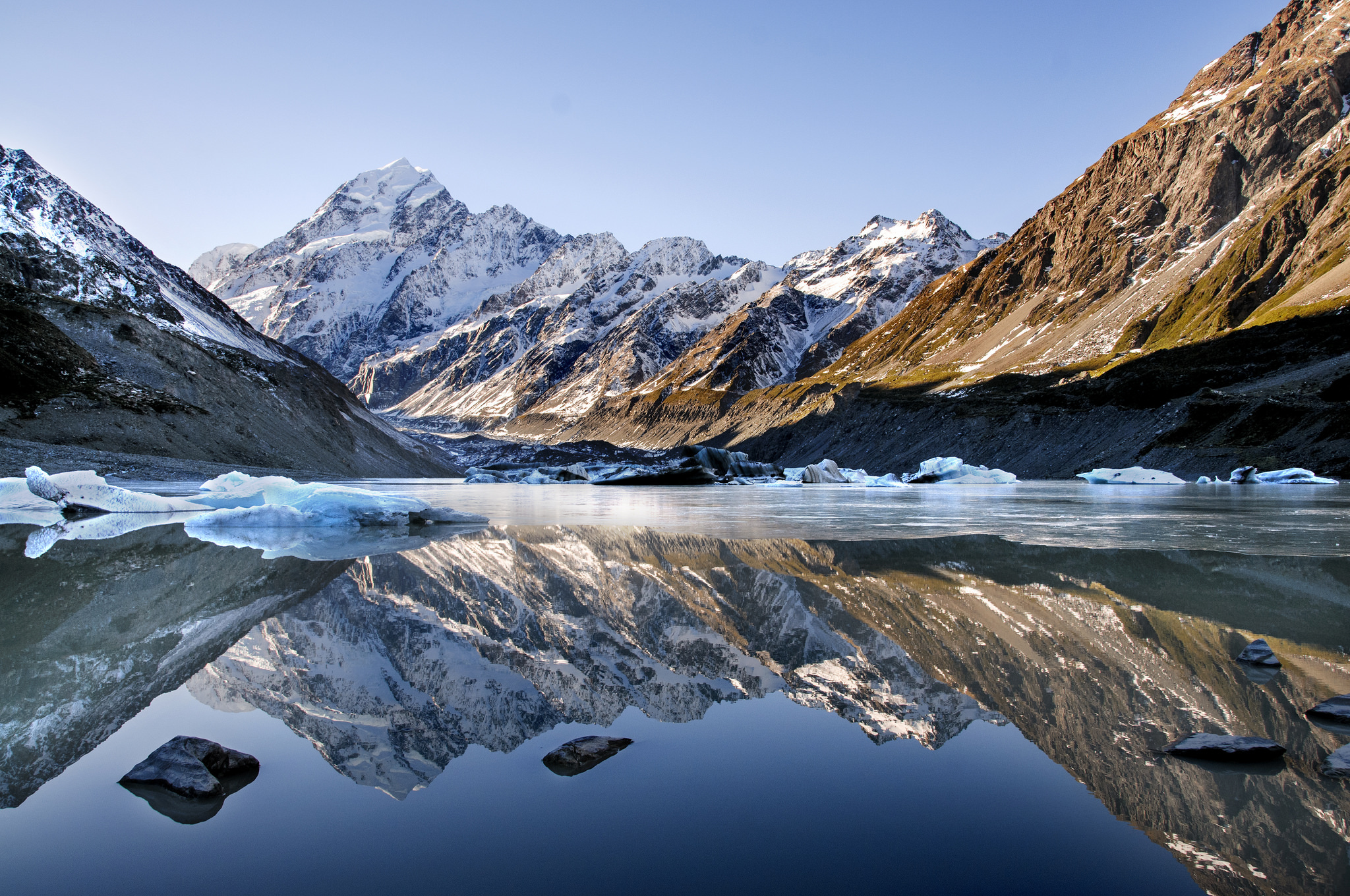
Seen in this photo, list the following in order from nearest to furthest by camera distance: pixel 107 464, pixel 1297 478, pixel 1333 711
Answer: pixel 1333 711 < pixel 107 464 < pixel 1297 478

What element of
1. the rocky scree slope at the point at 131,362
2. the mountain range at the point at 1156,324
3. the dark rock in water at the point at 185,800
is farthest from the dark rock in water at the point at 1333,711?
the rocky scree slope at the point at 131,362

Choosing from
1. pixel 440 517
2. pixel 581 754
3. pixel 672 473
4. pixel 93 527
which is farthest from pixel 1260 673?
pixel 672 473

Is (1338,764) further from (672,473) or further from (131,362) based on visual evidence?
(131,362)

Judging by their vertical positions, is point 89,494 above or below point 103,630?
above

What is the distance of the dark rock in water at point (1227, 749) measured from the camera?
368 centimetres

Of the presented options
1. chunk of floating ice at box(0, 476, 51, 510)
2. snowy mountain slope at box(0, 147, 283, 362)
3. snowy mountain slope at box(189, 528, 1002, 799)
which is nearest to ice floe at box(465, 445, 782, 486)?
snowy mountain slope at box(0, 147, 283, 362)

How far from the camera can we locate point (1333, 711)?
4199 millimetres

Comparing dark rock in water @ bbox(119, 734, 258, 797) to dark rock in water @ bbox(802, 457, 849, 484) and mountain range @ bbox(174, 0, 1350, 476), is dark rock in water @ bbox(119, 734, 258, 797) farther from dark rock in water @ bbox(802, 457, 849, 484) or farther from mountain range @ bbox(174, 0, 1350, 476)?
mountain range @ bbox(174, 0, 1350, 476)

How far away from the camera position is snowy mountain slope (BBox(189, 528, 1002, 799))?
174 inches

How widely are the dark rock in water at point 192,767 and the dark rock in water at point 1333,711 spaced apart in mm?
5885

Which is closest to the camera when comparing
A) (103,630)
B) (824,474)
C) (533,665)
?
(533,665)

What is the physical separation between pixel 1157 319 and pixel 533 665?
374 feet

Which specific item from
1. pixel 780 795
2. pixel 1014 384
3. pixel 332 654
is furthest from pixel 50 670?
pixel 1014 384

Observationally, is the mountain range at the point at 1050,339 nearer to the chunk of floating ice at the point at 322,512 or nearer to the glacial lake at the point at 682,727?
the chunk of floating ice at the point at 322,512
